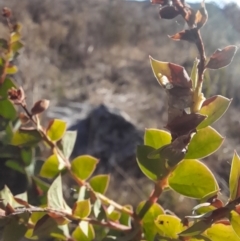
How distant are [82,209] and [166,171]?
8cm

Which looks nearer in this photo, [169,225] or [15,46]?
[169,225]

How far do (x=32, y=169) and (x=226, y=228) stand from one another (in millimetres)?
286

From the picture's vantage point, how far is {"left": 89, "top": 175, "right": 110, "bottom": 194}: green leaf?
48 cm

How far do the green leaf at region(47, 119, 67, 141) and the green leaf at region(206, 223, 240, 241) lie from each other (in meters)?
0.21

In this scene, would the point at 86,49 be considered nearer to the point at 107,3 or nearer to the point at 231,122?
the point at 107,3

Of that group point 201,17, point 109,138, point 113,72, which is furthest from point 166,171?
point 113,72

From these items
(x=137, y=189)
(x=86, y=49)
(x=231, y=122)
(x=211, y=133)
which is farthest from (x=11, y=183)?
(x=86, y=49)

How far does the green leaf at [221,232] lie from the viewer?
0.29 m

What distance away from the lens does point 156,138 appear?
327 mm

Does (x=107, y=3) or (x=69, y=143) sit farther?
(x=107, y=3)

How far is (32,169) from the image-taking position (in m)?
0.52

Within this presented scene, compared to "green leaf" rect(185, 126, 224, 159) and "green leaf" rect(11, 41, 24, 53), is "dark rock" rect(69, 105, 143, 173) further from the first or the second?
"green leaf" rect(185, 126, 224, 159)

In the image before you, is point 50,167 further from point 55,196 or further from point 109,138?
point 109,138

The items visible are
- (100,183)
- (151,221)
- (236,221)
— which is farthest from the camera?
(100,183)
